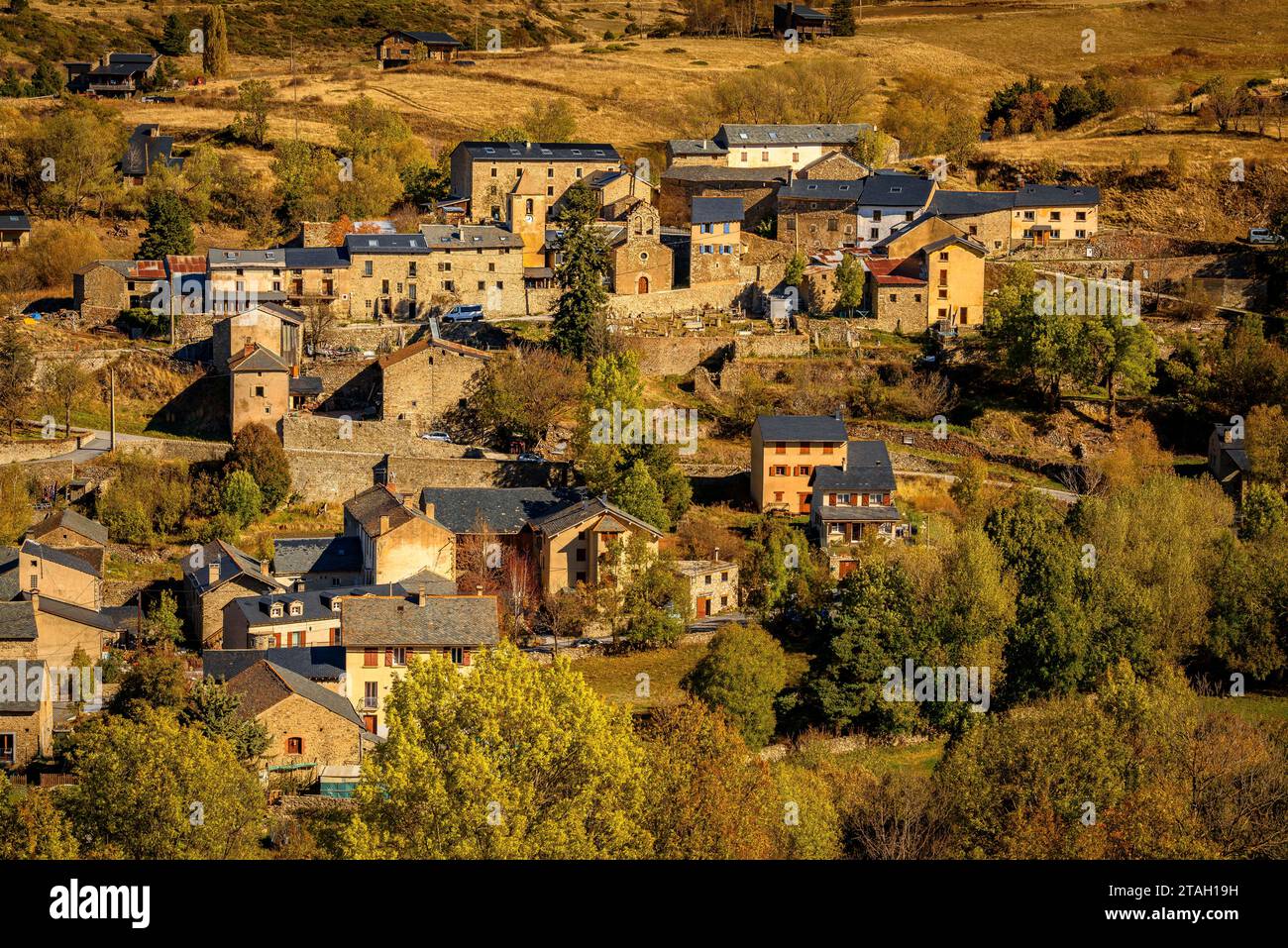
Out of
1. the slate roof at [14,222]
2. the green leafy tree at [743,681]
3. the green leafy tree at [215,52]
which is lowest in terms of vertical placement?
the green leafy tree at [743,681]

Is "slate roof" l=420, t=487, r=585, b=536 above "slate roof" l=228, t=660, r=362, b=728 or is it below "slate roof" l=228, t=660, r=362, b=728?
above

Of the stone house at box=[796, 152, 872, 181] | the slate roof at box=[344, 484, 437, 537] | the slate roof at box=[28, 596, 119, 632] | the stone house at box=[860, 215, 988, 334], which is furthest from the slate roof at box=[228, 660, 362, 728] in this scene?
the stone house at box=[796, 152, 872, 181]

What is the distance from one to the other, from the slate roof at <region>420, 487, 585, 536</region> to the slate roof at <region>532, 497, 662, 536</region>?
0.47 meters

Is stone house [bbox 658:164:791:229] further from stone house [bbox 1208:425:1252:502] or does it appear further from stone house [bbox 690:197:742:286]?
stone house [bbox 1208:425:1252:502]

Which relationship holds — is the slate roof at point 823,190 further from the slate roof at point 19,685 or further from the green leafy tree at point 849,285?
the slate roof at point 19,685

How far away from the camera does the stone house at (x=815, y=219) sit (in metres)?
63.3

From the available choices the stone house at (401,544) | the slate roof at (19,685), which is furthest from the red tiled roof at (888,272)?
the slate roof at (19,685)

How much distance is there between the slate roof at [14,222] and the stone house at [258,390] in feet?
52.2

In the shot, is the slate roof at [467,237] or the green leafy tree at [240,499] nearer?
the green leafy tree at [240,499]

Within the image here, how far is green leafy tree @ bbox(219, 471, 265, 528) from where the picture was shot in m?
46.2

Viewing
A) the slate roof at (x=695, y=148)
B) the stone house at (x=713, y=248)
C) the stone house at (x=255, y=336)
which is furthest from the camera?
the slate roof at (x=695, y=148)

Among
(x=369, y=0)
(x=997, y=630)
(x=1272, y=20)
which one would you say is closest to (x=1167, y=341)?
(x=997, y=630)

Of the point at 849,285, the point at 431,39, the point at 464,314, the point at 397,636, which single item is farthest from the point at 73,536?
the point at 431,39

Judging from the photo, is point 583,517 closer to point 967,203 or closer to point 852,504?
point 852,504
